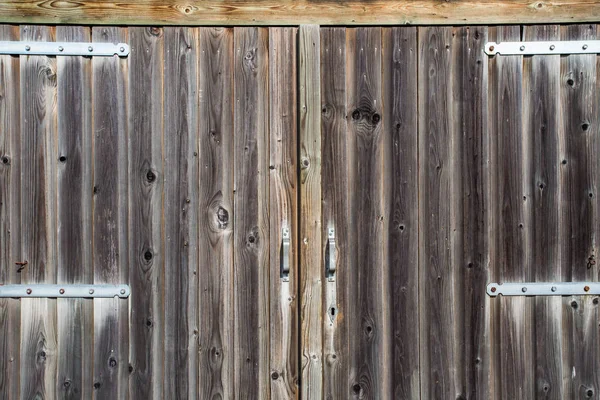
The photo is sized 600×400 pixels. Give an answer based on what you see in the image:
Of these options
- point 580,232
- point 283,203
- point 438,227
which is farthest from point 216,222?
point 580,232

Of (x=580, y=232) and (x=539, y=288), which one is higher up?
(x=580, y=232)

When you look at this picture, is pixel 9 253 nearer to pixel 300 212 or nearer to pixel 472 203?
pixel 300 212

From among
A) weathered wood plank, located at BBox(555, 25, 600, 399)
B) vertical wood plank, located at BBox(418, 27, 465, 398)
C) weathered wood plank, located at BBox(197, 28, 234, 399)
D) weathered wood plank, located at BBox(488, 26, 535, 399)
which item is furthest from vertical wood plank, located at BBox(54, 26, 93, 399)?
weathered wood plank, located at BBox(555, 25, 600, 399)

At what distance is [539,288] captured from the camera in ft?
9.92

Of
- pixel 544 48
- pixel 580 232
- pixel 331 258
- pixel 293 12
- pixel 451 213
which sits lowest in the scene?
pixel 331 258

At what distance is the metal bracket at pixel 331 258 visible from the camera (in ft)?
9.74

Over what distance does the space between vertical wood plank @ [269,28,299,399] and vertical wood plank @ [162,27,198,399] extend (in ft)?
1.21

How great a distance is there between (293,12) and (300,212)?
0.96 metres

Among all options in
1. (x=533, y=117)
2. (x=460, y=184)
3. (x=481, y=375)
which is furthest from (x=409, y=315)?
Answer: (x=533, y=117)

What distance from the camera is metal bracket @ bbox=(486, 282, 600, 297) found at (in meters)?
3.02

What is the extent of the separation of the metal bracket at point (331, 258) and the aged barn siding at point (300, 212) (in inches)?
1.0

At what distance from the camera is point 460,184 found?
304 centimetres

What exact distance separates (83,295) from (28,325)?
297 millimetres

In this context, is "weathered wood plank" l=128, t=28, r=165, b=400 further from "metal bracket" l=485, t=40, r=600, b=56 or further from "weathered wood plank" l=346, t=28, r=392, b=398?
"metal bracket" l=485, t=40, r=600, b=56
